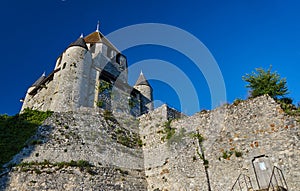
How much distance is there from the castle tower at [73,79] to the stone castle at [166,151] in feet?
15.3

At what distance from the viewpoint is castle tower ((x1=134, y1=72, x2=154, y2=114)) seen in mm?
26250

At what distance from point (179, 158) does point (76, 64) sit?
13014 millimetres

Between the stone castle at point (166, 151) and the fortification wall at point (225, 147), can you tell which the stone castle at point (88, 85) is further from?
the fortification wall at point (225, 147)

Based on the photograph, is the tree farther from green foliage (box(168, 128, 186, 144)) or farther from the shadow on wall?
the shadow on wall

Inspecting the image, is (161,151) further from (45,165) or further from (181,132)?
(45,165)

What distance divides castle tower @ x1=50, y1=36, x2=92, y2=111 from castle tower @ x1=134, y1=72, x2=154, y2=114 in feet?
23.4

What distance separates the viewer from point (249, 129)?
11430mm

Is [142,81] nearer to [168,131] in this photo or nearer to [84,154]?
[168,131]

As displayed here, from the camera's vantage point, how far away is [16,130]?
1323 centimetres

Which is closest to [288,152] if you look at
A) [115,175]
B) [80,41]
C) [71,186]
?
[115,175]

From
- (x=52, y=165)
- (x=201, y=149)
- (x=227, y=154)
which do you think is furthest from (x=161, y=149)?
(x=52, y=165)

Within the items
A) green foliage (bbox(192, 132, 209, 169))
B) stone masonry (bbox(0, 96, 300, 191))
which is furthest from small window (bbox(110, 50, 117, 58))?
green foliage (bbox(192, 132, 209, 169))

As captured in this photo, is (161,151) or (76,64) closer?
(161,151)

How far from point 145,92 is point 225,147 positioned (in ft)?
58.8
